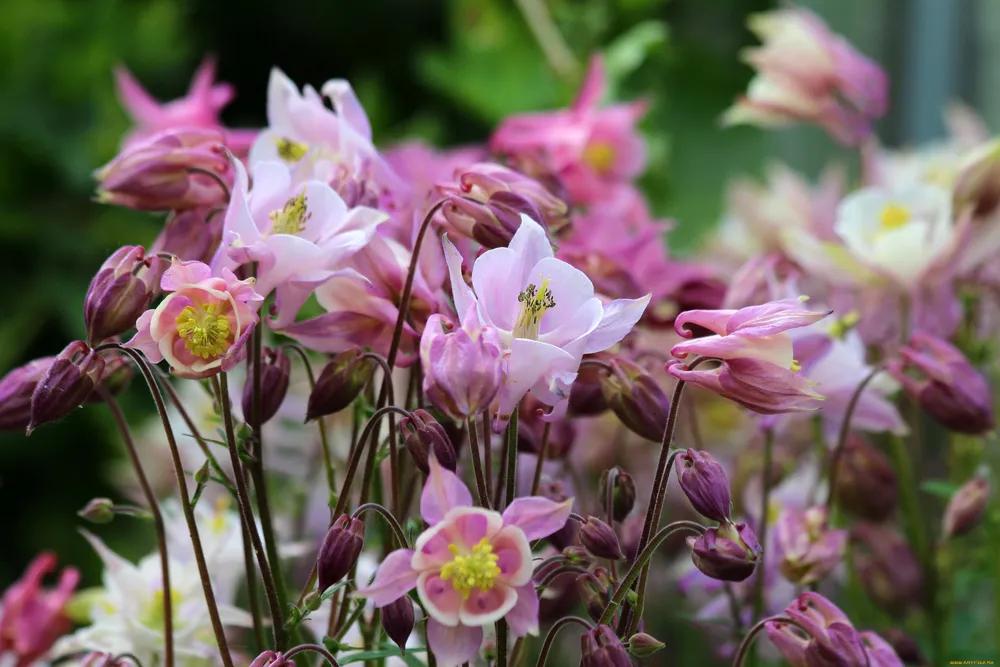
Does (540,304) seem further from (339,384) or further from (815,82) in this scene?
(815,82)

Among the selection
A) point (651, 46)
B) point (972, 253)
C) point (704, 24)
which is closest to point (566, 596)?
point (972, 253)

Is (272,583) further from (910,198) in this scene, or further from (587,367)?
(910,198)

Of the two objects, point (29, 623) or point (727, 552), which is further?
point (29, 623)

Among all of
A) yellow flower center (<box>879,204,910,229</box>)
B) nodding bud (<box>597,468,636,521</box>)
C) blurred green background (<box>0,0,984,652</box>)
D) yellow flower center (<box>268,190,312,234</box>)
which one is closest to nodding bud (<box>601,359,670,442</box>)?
nodding bud (<box>597,468,636,521</box>)

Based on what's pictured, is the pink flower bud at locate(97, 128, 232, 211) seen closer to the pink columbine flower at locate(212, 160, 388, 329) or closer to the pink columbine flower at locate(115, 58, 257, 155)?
the pink columbine flower at locate(212, 160, 388, 329)

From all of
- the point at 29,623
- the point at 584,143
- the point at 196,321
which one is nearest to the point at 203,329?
the point at 196,321
